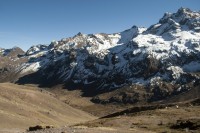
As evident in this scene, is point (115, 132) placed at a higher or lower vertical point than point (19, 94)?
lower

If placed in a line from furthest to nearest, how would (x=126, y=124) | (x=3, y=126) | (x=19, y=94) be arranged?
(x=19, y=94) < (x=3, y=126) < (x=126, y=124)

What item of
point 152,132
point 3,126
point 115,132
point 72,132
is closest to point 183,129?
point 152,132

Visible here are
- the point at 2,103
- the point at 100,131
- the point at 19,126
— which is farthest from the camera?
the point at 2,103

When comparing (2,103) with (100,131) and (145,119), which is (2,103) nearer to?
(145,119)

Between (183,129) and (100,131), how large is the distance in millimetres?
12912

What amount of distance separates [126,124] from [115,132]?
15.9 m

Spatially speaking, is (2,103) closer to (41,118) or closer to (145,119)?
(41,118)

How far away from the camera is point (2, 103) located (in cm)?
13725

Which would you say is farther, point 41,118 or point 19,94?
point 19,94

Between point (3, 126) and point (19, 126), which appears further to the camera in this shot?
point (19, 126)

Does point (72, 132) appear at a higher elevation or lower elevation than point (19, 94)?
lower

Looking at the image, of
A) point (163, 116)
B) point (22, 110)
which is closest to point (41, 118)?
point (22, 110)

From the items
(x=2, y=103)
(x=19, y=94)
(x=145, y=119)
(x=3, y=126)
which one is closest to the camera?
(x=145, y=119)

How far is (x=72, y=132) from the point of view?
172 feet
